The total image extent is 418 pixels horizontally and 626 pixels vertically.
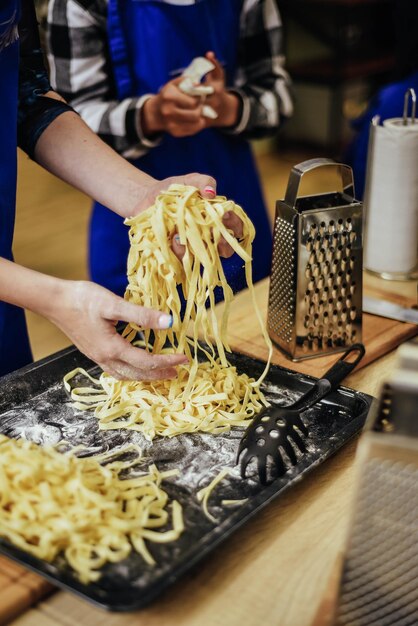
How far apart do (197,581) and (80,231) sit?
4.60m

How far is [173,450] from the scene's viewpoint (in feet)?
5.34

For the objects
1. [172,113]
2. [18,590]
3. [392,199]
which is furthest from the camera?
[172,113]

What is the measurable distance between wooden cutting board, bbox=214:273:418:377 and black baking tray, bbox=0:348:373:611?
0.39 ft

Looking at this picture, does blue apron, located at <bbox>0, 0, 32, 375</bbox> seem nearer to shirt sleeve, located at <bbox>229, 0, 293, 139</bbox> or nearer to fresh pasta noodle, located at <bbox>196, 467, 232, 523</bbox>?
fresh pasta noodle, located at <bbox>196, 467, 232, 523</bbox>

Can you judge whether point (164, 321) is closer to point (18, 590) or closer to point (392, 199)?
point (18, 590)

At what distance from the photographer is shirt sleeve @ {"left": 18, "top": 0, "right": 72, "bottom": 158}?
204 cm

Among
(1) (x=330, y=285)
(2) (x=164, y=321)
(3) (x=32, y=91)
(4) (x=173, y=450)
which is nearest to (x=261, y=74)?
(3) (x=32, y=91)

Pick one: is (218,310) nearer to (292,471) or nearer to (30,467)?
(292,471)

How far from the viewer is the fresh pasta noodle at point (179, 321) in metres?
1.72

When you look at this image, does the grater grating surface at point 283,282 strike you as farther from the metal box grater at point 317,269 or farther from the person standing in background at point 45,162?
the person standing in background at point 45,162

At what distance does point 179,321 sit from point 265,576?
0.70 metres

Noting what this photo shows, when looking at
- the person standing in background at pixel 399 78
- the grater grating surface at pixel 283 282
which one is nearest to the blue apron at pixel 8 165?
the grater grating surface at pixel 283 282

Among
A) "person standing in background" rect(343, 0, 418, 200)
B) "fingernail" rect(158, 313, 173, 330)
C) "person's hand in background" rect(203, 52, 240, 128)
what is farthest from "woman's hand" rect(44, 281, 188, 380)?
"person standing in background" rect(343, 0, 418, 200)

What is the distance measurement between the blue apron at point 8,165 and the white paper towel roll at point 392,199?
1081 millimetres
